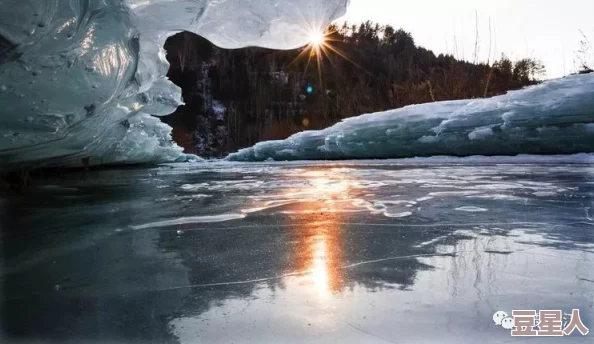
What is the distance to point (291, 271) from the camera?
1071 millimetres

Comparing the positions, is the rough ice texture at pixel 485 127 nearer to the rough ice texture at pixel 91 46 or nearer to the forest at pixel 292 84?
the rough ice texture at pixel 91 46

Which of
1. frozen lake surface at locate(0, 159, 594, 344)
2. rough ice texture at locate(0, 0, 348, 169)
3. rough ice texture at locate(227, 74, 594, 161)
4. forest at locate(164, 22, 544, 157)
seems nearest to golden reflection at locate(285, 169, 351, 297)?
frozen lake surface at locate(0, 159, 594, 344)

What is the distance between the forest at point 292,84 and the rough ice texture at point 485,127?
6370 millimetres

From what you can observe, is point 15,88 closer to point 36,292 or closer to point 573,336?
point 36,292

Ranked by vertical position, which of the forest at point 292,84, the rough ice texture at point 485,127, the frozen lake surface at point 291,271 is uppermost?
the forest at point 292,84

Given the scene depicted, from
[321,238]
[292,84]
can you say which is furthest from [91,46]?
[292,84]

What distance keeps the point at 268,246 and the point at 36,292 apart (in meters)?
0.61

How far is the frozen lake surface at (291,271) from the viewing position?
0.77m

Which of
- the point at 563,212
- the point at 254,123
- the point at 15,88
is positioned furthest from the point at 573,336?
the point at 254,123

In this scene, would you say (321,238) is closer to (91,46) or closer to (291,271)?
(291,271)

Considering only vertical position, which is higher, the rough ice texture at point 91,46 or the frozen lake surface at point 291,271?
the rough ice texture at point 91,46

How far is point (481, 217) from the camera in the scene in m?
1.77

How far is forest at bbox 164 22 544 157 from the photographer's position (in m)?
13.5

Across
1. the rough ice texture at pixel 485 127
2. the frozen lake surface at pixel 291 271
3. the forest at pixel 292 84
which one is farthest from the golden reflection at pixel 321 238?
the forest at pixel 292 84
